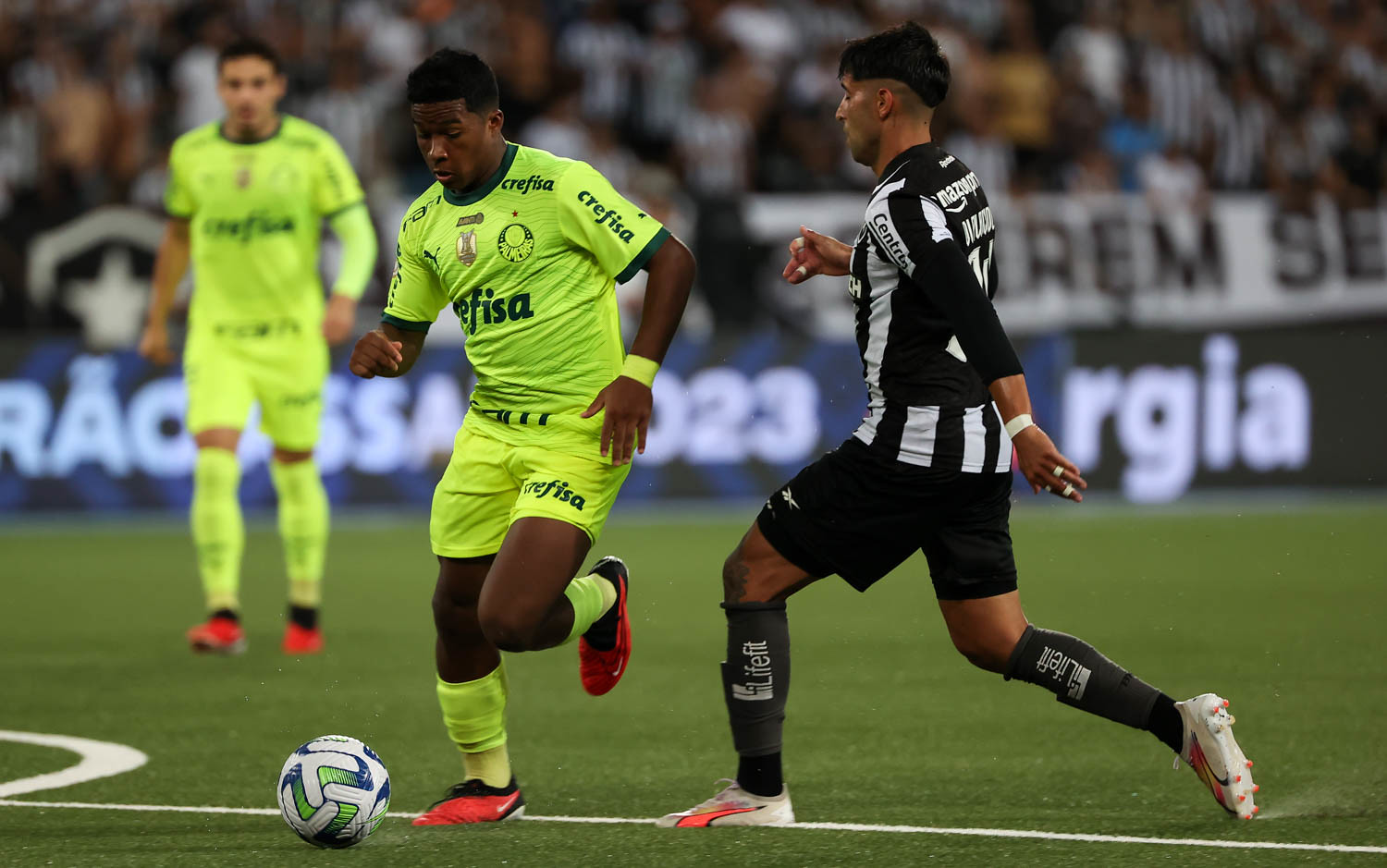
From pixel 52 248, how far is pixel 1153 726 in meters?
10.9

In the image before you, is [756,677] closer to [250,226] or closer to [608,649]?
[608,649]

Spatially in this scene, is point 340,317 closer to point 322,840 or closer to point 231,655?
point 231,655

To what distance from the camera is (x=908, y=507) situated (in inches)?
193

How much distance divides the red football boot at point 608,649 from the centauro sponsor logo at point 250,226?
345cm

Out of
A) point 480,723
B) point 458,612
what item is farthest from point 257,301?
point 480,723

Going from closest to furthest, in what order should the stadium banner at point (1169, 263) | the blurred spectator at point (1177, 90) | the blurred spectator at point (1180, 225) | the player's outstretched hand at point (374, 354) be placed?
the player's outstretched hand at point (374, 354)
the stadium banner at point (1169, 263)
the blurred spectator at point (1180, 225)
the blurred spectator at point (1177, 90)

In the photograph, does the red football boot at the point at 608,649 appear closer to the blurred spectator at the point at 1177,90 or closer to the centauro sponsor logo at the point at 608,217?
the centauro sponsor logo at the point at 608,217

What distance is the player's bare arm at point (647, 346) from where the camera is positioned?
502cm

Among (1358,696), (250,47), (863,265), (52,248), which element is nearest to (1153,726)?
(863,265)

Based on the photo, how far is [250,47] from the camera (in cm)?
850

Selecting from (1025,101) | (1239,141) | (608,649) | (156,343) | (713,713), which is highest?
(1025,101)

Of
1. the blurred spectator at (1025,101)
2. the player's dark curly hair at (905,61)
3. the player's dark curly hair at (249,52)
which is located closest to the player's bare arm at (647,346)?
the player's dark curly hair at (905,61)

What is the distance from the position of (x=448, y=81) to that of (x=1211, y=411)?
1099cm

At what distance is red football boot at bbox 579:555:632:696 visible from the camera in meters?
5.71
